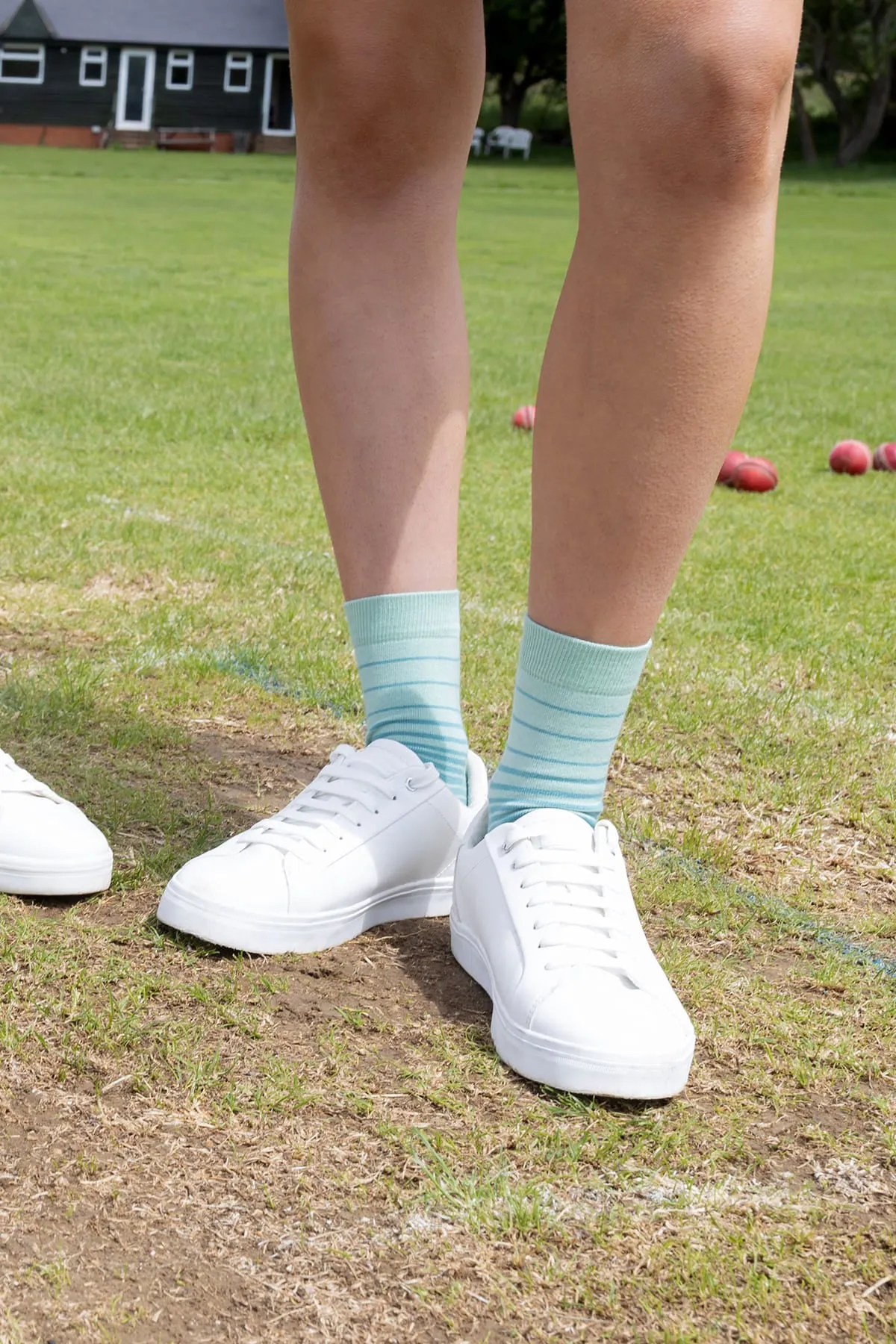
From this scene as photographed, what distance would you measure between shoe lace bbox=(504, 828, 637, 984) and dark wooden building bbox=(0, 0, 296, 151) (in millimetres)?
51875

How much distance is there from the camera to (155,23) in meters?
51.8

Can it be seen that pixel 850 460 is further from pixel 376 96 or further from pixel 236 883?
pixel 236 883

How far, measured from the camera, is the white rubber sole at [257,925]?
1.75 meters

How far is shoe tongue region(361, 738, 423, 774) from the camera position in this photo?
76.4 inches

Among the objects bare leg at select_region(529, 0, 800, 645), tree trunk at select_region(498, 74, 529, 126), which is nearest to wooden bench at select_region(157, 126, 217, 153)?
tree trunk at select_region(498, 74, 529, 126)

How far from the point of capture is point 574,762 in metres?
1.76

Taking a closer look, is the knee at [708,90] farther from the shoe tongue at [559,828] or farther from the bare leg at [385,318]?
the shoe tongue at [559,828]

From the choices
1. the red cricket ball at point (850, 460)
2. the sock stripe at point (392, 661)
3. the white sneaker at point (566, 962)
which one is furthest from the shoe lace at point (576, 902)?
the red cricket ball at point (850, 460)

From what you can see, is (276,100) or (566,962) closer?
(566,962)

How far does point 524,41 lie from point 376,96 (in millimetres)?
53289

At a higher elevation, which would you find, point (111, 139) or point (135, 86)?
point (135, 86)

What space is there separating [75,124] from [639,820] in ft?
178

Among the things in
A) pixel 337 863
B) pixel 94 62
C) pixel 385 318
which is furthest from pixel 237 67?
pixel 337 863

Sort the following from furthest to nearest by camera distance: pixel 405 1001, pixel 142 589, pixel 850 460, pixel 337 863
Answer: pixel 850 460
pixel 142 589
pixel 337 863
pixel 405 1001
